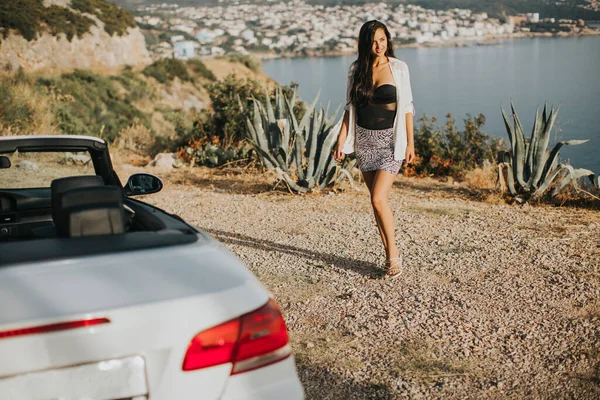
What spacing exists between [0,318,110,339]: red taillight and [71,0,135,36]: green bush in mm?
46941

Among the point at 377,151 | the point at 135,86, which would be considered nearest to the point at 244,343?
the point at 377,151

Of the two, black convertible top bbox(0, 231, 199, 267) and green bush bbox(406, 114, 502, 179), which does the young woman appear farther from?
green bush bbox(406, 114, 502, 179)

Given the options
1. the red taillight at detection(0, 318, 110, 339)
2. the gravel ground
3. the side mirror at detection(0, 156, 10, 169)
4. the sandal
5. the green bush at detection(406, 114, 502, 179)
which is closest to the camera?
the red taillight at detection(0, 318, 110, 339)

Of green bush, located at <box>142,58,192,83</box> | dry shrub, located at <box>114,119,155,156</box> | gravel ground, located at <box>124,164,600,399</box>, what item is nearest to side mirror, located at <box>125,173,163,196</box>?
gravel ground, located at <box>124,164,600,399</box>

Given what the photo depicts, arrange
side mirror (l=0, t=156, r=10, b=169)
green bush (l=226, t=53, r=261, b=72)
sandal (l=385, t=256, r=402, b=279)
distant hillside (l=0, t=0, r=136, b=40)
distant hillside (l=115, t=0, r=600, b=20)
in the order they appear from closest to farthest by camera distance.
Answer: side mirror (l=0, t=156, r=10, b=169) < sandal (l=385, t=256, r=402, b=279) < distant hillside (l=115, t=0, r=600, b=20) < distant hillside (l=0, t=0, r=136, b=40) < green bush (l=226, t=53, r=261, b=72)

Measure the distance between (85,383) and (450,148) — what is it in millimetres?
11234

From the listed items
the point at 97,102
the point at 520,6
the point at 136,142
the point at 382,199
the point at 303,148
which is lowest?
the point at 97,102

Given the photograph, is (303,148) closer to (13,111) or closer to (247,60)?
(13,111)

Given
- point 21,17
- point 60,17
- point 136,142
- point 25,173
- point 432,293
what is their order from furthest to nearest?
1. point 60,17
2. point 21,17
3. point 136,142
4. point 432,293
5. point 25,173

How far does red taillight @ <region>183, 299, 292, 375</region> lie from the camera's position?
6.18 feet

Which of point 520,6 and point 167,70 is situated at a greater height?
point 520,6

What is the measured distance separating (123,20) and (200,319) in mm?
49911

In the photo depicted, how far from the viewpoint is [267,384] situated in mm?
2000

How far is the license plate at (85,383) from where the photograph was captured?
1723 mm
